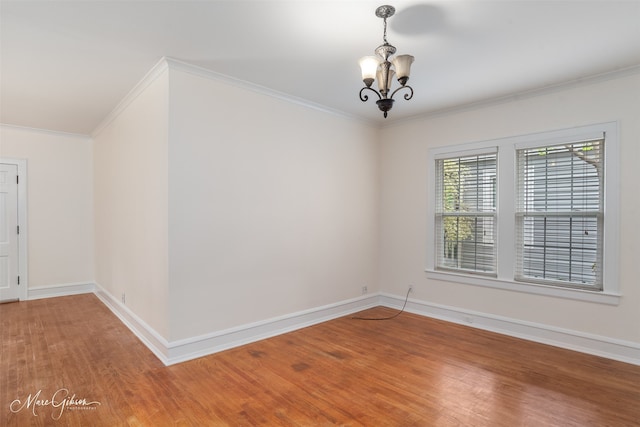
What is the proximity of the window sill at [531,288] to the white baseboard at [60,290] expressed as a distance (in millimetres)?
5766

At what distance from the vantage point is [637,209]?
10.6 ft

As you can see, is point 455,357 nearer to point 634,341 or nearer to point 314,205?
point 634,341

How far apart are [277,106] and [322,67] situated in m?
0.89

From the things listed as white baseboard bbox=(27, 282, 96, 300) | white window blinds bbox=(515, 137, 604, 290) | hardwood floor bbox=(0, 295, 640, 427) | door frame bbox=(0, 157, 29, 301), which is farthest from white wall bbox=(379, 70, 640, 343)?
door frame bbox=(0, 157, 29, 301)

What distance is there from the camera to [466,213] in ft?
14.6

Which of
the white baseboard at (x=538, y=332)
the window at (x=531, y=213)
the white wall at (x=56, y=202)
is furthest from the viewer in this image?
the white wall at (x=56, y=202)

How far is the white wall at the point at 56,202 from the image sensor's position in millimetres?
5527

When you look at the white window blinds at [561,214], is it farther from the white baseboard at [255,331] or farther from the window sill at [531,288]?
the white baseboard at [255,331]

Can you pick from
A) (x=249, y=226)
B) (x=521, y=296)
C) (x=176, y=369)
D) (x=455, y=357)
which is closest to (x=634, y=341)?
(x=521, y=296)

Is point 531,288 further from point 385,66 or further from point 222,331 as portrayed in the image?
point 222,331

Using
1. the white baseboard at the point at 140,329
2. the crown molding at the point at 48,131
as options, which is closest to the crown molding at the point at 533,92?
the white baseboard at the point at 140,329

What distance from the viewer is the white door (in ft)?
17.4

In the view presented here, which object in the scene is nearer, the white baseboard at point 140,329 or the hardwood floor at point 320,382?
the hardwood floor at point 320,382

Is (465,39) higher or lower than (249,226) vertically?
higher
